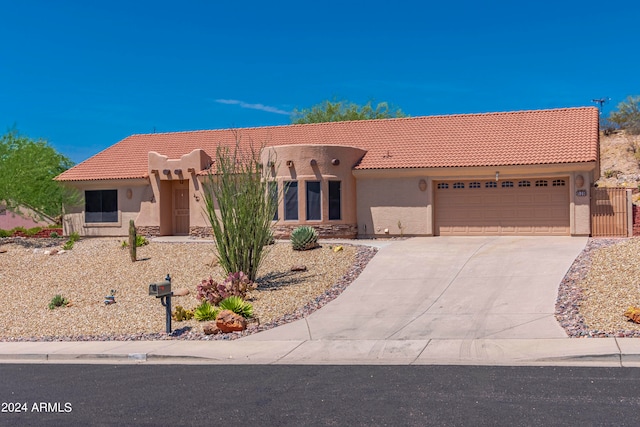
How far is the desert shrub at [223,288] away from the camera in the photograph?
53.5ft

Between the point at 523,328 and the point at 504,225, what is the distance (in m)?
12.6

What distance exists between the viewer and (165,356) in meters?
11.9

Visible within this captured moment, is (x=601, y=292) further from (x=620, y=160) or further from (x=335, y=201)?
(x=620, y=160)

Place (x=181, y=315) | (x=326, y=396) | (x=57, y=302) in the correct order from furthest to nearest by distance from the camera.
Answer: (x=57, y=302), (x=181, y=315), (x=326, y=396)

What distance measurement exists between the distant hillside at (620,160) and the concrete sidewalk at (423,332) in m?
28.8

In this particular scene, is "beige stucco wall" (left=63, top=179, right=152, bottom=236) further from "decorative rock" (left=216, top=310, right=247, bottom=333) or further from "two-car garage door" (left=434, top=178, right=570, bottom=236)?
"decorative rock" (left=216, top=310, right=247, bottom=333)

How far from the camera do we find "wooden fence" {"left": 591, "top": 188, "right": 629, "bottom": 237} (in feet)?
77.4

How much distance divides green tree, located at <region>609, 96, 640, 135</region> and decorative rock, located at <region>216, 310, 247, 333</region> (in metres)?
49.0

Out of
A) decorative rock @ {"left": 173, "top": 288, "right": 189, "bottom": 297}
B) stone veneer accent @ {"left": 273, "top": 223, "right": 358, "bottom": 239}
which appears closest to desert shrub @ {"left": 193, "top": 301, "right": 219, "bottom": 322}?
decorative rock @ {"left": 173, "top": 288, "right": 189, "bottom": 297}

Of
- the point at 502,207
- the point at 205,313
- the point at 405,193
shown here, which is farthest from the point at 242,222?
the point at 502,207

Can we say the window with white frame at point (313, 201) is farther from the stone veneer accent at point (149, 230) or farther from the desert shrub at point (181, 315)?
the desert shrub at point (181, 315)

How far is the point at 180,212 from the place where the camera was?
30.2 meters

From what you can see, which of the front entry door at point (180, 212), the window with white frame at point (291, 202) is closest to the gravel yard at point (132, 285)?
the window with white frame at point (291, 202)

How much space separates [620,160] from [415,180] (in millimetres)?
30493
